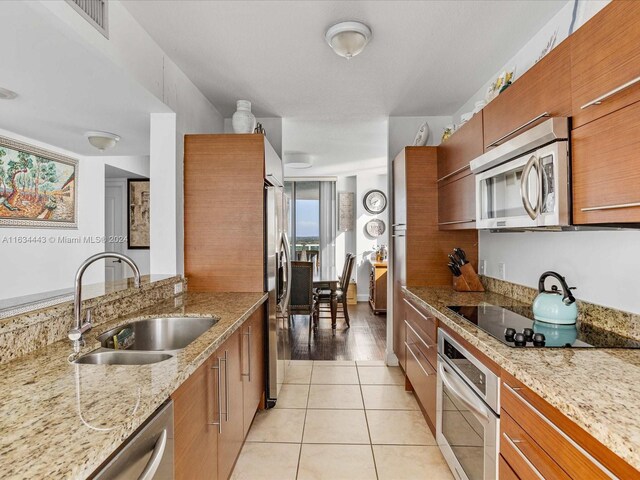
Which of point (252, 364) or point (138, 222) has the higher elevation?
point (138, 222)

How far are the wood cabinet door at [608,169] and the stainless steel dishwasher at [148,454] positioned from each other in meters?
1.50

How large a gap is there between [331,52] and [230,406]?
2.19 meters

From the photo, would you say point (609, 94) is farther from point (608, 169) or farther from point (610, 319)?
point (610, 319)

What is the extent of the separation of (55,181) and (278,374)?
252cm

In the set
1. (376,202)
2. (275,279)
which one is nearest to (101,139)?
(275,279)

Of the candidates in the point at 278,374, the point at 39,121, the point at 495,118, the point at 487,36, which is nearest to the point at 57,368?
the point at 278,374

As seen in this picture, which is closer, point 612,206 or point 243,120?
point 612,206

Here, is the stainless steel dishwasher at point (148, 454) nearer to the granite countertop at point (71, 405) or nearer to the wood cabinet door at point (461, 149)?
the granite countertop at point (71, 405)

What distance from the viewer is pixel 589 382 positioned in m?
1.04

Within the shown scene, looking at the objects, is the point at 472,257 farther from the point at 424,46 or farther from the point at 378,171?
the point at 378,171

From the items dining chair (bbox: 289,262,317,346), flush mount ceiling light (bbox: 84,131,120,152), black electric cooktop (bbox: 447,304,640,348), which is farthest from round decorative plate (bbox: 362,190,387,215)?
black electric cooktop (bbox: 447,304,640,348)

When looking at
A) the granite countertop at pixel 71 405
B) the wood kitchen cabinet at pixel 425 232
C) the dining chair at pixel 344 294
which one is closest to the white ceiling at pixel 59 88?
the granite countertop at pixel 71 405

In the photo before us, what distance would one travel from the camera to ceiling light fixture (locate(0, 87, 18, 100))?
7.34 feet

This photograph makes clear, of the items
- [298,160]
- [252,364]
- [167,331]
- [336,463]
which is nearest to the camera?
[167,331]
